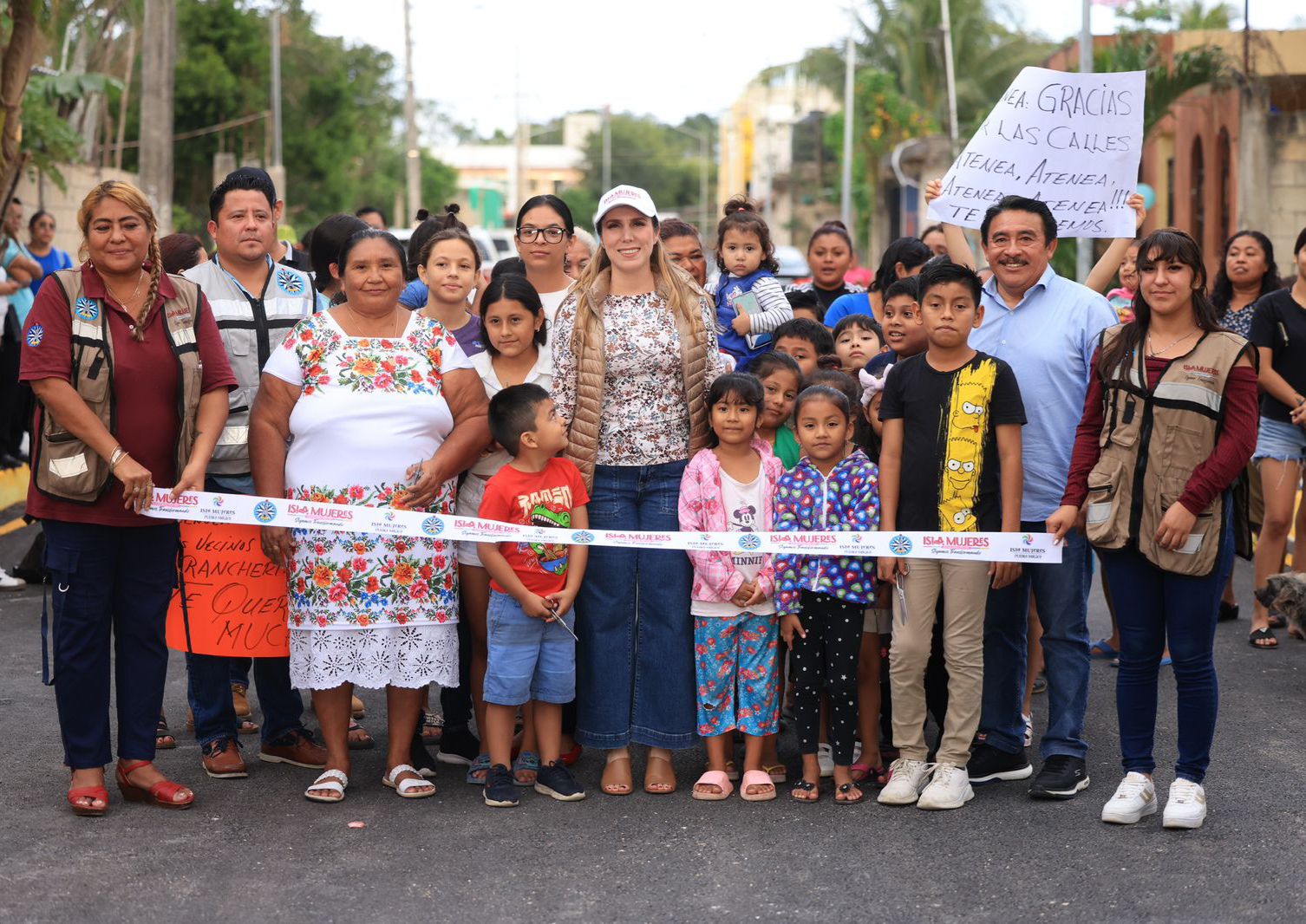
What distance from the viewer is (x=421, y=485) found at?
5.64 m

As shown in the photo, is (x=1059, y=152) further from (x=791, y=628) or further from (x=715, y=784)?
(x=715, y=784)

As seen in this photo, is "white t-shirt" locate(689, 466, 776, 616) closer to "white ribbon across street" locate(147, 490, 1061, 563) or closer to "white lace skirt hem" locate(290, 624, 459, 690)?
"white ribbon across street" locate(147, 490, 1061, 563)

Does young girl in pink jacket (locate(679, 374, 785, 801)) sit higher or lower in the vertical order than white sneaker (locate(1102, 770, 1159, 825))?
higher

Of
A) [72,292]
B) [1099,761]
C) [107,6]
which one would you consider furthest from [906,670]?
[107,6]

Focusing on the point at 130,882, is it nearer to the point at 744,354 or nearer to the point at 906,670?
the point at 906,670

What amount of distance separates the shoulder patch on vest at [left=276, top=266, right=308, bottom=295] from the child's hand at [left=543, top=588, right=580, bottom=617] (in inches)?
69.0

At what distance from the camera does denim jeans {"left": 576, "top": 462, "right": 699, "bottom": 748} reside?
5844mm

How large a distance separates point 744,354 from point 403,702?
2.47 metres

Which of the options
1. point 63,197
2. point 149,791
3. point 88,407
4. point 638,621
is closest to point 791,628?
point 638,621

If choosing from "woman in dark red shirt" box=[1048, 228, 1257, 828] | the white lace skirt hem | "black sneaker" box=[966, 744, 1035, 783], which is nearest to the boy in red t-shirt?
the white lace skirt hem

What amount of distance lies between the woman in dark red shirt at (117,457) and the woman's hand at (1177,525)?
3.38 metres

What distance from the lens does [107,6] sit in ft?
80.6

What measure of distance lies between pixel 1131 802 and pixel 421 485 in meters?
2.76

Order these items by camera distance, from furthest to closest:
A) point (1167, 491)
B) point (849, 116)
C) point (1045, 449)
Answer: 1. point (849, 116)
2. point (1045, 449)
3. point (1167, 491)
